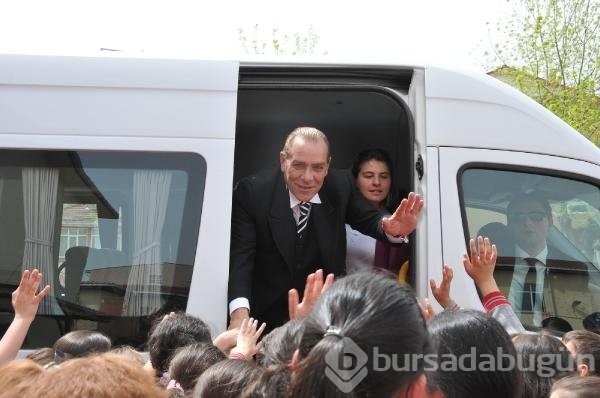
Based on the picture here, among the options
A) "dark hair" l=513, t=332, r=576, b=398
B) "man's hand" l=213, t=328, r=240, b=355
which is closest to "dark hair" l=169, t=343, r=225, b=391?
"man's hand" l=213, t=328, r=240, b=355

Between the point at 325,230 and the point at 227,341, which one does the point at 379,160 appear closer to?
the point at 325,230

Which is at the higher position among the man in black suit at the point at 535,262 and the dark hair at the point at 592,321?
the man in black suit at the point at 535,262

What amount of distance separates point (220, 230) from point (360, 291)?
2.38m

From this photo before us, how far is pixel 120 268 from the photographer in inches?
161

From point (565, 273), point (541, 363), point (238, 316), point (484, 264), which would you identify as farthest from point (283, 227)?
point (541, 363)

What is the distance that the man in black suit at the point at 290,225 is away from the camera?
426 cm

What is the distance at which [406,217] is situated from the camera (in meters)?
3.85

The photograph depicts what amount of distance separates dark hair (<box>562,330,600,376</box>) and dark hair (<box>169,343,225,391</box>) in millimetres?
1514

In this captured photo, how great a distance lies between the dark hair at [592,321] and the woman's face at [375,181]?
1450mm

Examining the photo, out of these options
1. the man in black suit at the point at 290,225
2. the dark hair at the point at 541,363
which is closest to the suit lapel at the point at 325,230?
the man in black suit at the point at 290,225

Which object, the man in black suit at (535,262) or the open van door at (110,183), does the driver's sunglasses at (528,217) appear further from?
the open van door at (110,183)

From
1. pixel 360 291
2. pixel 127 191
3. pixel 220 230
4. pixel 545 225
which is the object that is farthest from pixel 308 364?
pixel 545 225

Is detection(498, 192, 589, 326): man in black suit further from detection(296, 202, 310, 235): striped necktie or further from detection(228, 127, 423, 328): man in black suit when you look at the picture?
detection(296, 202, 310, 235): striped necktie

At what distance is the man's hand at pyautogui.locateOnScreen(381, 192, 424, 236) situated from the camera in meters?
3.76
